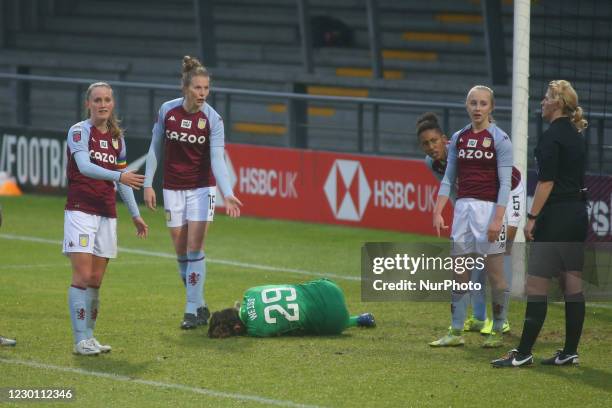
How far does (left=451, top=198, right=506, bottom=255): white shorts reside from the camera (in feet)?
31.3

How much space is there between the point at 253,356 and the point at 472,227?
72.1 inches

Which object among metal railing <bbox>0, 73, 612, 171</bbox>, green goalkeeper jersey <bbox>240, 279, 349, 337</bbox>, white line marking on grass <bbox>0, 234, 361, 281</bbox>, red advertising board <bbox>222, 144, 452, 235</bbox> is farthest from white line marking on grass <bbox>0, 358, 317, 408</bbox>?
red advertising board <bbox>222, 144, 452, 235</bbox>

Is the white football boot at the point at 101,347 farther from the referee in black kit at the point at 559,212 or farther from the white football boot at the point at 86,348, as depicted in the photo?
the referee in black kit at the point at 559,212

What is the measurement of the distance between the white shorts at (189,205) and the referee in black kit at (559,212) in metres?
2.90

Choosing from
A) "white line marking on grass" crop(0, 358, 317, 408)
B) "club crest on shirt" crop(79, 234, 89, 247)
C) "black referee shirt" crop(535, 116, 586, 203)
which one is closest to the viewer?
"white line marking on grass" crop(0, 358, 317, 408)

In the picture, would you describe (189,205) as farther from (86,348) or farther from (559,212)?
(559,212)

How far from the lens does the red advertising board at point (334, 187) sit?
16594 mm

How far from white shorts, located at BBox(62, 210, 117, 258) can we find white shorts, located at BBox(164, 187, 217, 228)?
4.20 feet

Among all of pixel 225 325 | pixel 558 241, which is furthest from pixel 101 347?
pixel 558 241

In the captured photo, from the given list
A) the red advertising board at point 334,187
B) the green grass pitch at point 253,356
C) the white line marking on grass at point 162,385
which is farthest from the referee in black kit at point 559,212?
the red advertising board at point 334,187

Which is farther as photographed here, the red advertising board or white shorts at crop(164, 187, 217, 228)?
→ the red advertising board

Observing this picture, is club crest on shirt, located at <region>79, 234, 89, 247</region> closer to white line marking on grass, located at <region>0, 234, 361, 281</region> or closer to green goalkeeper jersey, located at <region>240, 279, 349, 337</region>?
green goalkeeper jersey, located at <region>240, 279, 349, 337</region>

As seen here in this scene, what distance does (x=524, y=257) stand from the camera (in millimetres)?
11383

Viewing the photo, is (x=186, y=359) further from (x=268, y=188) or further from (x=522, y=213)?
(x=268, y=188)
